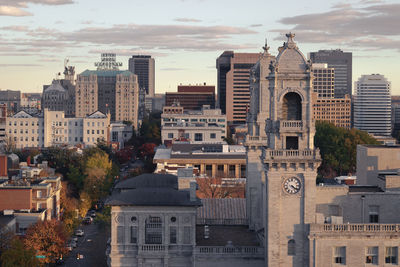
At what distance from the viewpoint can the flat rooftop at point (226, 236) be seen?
200 feet

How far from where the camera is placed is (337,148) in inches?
6993

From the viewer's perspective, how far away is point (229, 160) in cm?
15325

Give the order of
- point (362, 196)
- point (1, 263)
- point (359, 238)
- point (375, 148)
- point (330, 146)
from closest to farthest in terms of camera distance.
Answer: point (359, 238)
point (362, 196)
point (1, 263)
point (375, 148)
point (330, 146)

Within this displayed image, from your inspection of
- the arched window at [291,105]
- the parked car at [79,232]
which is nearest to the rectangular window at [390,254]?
the arched window at [291,105]

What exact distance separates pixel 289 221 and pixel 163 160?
97436 millimetres

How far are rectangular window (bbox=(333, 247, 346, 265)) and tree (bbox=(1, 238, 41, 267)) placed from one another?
32.8 meters

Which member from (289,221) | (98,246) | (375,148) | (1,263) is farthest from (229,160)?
(289,221)

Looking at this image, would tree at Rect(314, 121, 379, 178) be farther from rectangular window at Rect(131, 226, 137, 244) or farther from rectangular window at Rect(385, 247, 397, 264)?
rectangular window at Rect(385, 247, 397, 264)

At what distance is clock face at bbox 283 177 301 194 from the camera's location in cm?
5369

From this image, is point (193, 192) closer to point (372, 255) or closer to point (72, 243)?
point (372, 255)

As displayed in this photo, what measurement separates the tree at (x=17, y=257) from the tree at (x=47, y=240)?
9.51m

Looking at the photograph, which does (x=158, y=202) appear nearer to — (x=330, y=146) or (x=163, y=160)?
(x=163, y=160)

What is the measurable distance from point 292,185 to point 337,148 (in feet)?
416

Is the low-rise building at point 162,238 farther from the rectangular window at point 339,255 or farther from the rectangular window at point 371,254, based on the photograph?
the rectangular window at point 371,254
